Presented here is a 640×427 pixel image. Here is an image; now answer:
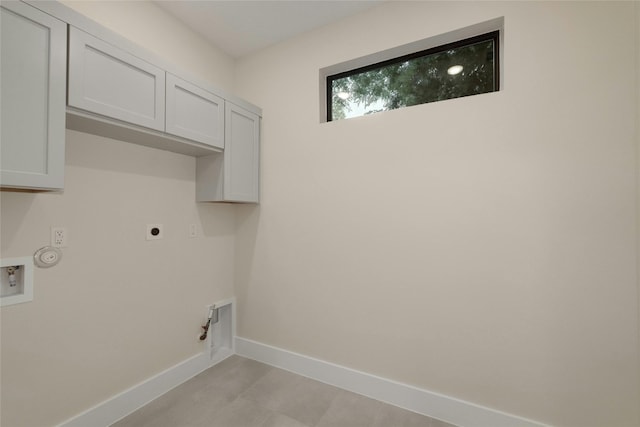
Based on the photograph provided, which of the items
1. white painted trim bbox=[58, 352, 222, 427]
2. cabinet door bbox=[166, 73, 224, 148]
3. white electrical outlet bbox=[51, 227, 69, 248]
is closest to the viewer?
white electrical outlet bbox=[51, 227, 69, 248]

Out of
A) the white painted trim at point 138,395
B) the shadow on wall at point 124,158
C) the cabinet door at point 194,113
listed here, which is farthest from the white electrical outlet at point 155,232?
the white painted trim at point 138,395

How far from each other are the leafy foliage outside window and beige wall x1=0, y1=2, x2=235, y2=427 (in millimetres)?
1195

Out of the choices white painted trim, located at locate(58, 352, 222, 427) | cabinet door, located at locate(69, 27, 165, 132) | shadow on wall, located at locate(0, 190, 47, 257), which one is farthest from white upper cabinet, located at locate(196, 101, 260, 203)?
white painted trim, located at locate(58, 352, 222, 427)

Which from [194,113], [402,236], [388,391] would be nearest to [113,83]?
[194,113]

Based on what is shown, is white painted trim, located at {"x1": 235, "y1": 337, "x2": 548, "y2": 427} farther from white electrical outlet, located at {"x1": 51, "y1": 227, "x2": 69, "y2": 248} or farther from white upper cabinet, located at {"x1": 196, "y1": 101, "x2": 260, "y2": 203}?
white electrical outlet, located at {"x1": 51, "y1": 227, "x2": 69, "y2": 248}

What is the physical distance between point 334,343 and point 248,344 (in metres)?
0.86

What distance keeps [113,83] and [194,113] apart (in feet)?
1.56

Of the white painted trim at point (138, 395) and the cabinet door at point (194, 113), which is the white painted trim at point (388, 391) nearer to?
the white painted trim at point (138, 395)

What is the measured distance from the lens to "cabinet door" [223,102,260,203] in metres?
2.09

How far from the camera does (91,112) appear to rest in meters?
1.35

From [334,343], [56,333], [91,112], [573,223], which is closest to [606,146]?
[573,223]

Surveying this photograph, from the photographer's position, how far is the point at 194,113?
1.85m

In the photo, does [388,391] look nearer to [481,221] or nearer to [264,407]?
[264,407]

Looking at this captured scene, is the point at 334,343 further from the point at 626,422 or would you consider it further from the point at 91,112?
the point at 91,112
